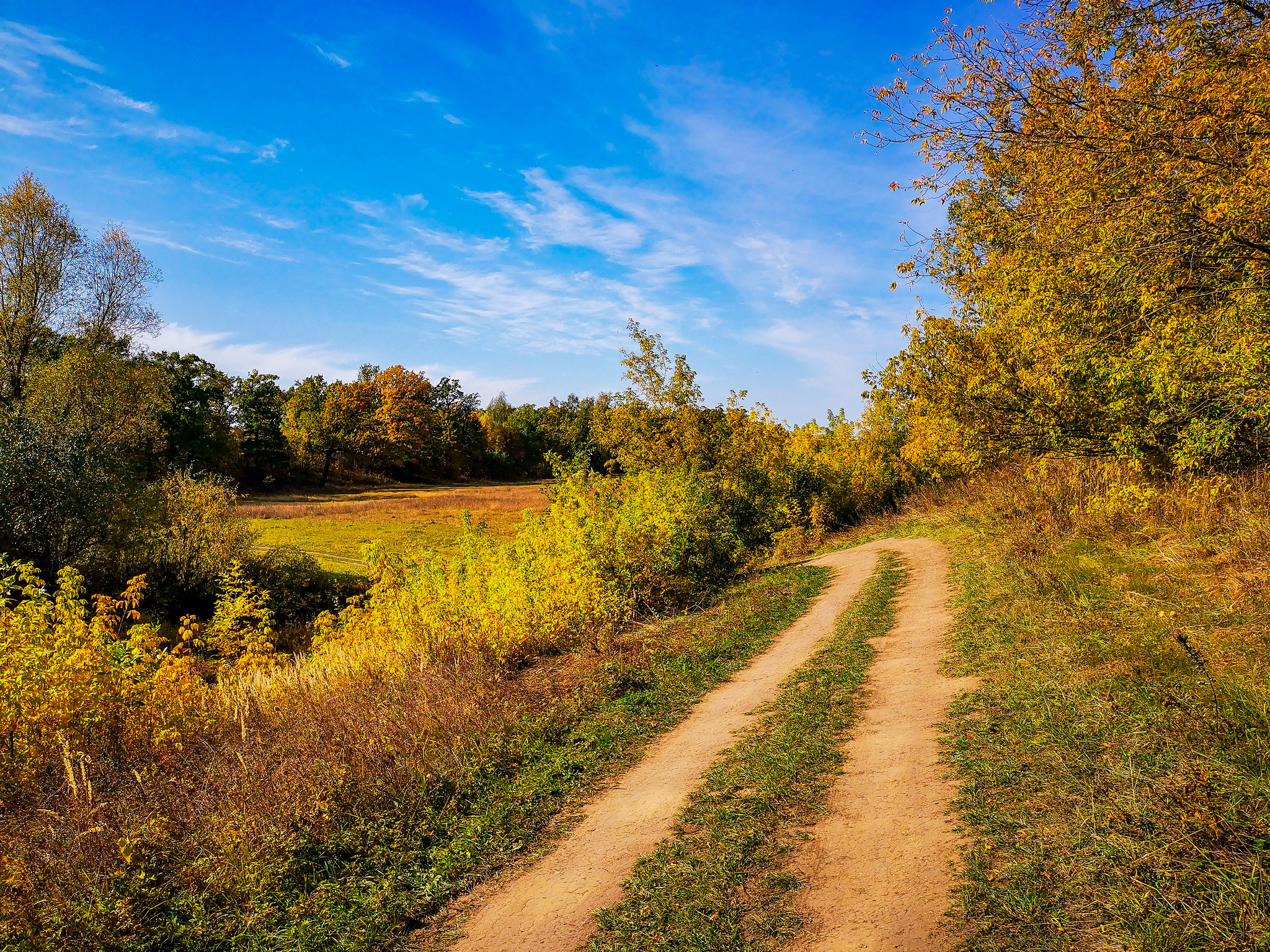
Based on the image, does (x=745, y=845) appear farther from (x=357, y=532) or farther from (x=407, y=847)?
(x=357, y=532)

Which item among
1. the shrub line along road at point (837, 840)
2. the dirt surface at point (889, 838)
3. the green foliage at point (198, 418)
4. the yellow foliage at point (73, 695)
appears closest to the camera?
the dirt surface at point (889, 838)

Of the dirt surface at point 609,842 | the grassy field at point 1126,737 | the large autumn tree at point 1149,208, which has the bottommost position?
the dirt surface at point 609,842

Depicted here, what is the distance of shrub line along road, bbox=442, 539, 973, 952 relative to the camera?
368cm

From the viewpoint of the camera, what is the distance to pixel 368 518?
40531 millimetres

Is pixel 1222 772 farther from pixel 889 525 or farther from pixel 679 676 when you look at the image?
pixel 889 525

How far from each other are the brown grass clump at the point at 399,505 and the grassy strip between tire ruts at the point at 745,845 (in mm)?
31295

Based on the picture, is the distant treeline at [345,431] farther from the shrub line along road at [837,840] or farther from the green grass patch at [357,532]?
the shrub line along road at [837,840]

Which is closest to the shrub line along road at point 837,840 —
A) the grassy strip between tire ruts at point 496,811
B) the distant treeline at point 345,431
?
the grassy strip between tire ruts at point 496,811

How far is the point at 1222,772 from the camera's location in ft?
13.1

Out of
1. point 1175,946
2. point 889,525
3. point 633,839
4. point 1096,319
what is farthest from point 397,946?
point 889,525

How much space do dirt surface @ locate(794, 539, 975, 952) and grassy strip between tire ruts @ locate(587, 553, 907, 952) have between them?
0.55ft

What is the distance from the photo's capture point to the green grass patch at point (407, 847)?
4.23 meters

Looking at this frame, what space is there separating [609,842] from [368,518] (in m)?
39.3

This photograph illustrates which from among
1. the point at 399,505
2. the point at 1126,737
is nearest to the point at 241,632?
the point at 1126,737
